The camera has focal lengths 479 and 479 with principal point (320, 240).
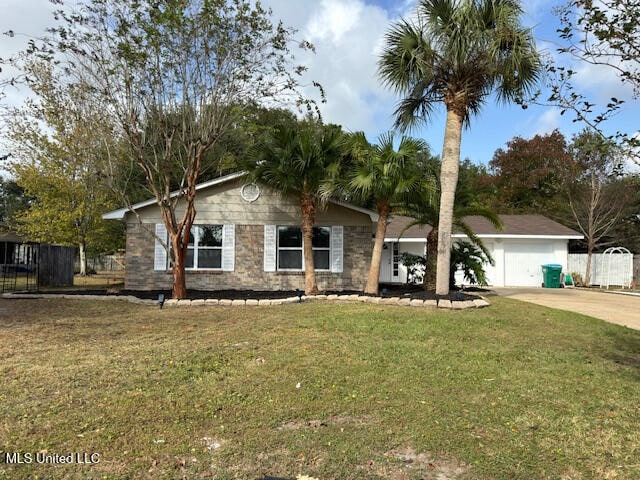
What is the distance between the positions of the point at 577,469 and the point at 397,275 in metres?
17.0

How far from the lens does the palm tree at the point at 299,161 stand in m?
11.9

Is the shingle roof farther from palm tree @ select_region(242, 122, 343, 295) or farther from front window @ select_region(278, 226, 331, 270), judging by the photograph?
palm tree @ select_region(242, 122, 343, 295)

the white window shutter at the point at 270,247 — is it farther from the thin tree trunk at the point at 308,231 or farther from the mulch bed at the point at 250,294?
the thin tree trunk at the point at 308,231

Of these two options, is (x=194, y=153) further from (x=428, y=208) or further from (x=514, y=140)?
(x=514, y=140)

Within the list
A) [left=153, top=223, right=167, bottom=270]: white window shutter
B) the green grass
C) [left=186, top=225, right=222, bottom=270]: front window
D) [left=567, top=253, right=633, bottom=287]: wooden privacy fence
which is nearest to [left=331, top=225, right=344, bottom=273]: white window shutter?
[left=186, top=225, right=222, bottom=270]: front window

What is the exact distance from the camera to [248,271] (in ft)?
48.3

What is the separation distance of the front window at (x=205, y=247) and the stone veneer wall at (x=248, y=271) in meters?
0.29

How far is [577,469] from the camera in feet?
11.4

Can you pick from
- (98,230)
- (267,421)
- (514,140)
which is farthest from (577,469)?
A: (514,140)

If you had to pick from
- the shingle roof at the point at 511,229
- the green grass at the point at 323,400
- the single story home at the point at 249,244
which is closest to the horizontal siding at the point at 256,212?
the single story home at the point at 249,244

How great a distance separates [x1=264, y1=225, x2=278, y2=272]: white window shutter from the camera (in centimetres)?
1469

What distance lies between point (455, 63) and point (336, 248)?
6286 mm

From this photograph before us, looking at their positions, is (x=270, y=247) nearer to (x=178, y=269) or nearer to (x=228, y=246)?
(x=228, y=246)

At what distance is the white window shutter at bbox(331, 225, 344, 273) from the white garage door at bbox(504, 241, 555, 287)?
9092mm
